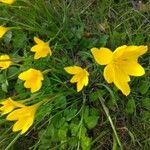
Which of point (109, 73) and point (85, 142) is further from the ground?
point (109, 73)

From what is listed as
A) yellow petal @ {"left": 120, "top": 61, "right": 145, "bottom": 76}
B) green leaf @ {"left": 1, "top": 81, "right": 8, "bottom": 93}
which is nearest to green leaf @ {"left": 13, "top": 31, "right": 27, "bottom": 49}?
green leaf @ {"left": 1, "top": 81, "right": 8, "bottom": 93}

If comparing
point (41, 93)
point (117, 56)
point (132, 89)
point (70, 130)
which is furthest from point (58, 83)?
point (117, 56)

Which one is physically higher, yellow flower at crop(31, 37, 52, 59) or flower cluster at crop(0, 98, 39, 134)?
yellow flower at crop(31, 37, 52, 59)

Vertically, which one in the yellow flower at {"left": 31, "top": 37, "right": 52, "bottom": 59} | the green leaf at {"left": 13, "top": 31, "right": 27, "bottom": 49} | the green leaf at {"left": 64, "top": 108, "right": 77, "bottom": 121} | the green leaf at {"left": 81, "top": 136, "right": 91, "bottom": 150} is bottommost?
the green leaf at {"left": 81, "top": 136, "right": 91, "bottom": 150}

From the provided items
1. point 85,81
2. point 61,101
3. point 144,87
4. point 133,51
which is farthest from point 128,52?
point 61,101

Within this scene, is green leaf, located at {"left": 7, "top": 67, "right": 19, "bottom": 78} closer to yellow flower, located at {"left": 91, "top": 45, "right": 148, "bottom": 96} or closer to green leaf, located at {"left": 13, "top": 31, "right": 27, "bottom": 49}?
green leaf, located at {"left": 13, "top": 31, "right": 27, "bottom": 49}

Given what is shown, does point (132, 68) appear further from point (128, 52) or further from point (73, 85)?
point (73, 85)
